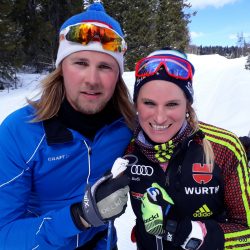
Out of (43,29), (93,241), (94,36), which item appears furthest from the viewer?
(43,29)

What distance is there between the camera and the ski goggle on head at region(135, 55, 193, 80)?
226 centimetres

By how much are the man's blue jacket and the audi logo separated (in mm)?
208

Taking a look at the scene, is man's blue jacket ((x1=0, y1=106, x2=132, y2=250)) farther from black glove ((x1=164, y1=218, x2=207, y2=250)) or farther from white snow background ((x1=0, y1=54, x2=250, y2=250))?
white snow background ((x1=0, y1=54, x2=250, y2=250))

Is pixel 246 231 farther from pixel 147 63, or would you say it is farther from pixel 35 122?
pixel 35 122

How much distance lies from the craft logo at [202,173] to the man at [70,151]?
0.53m

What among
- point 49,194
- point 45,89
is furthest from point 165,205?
point 45,89

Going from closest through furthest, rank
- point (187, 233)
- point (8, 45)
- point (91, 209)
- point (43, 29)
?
point (91, 209) < point (187, 233) < point (8, 45) < point (43, 29)

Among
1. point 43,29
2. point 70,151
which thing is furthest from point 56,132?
point 43,29

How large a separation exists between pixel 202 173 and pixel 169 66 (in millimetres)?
801

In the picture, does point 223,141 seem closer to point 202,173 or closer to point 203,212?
point 202,173

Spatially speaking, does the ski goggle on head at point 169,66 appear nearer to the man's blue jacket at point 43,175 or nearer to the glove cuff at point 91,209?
the man's blue jacket at point 43,175

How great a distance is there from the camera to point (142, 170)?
7.61 ft

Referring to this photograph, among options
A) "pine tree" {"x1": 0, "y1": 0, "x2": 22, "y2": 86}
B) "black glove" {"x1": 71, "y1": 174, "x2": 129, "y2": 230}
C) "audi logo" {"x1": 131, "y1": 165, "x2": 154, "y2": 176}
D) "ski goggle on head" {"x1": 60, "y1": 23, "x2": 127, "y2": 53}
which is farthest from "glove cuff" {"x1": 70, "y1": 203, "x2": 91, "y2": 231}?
"pine tree" {"x1": 0, "y1": 0, "x2": 22, "y2": 86}

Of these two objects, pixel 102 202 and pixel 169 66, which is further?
pixel 169 66
